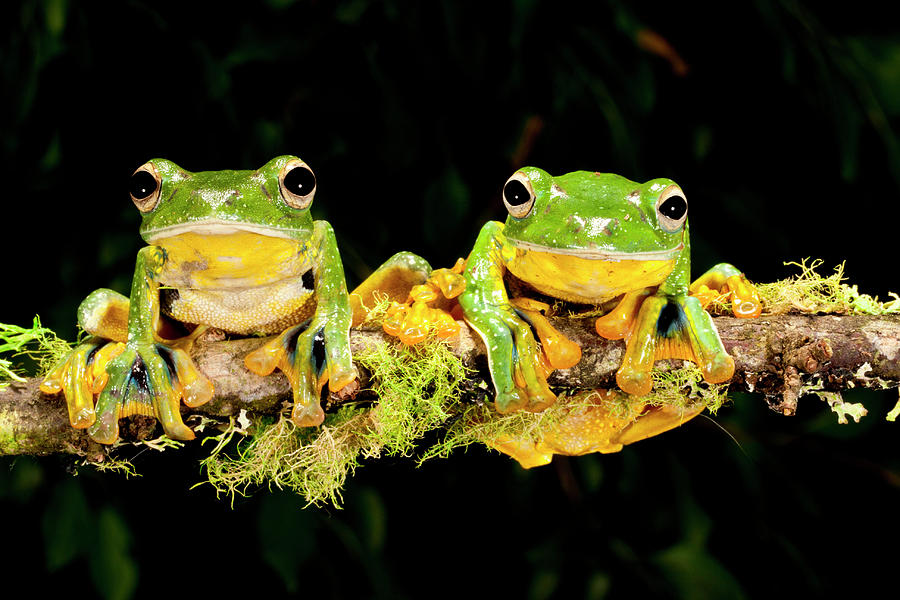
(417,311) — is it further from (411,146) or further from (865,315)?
(411,146)

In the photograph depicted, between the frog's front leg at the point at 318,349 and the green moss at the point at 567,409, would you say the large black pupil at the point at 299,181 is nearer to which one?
the frog's front leg at the point at 318,349

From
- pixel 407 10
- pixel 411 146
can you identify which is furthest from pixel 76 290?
pixel 407 10

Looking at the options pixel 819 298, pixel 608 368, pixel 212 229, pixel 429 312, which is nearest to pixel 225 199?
pixel 212 229

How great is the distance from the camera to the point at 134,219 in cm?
239

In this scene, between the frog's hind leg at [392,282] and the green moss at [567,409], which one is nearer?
the green moss at [567,409]

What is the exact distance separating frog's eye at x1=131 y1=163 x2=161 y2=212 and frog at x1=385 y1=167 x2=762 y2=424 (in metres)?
0.46

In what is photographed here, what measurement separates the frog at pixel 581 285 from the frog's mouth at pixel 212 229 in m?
0.27

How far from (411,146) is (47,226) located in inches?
46.2

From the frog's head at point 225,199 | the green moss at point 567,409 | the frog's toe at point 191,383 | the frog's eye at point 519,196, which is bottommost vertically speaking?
the green moss at point 567,409

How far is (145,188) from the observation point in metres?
1.30

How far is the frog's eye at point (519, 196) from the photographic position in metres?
1.30

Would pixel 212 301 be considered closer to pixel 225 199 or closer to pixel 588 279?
pixel 225 199

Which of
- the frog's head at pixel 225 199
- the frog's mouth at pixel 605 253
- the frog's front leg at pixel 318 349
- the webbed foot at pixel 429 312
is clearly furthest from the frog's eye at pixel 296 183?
the frog's mouth at pixel 605 253

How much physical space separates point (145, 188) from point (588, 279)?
776 mm
